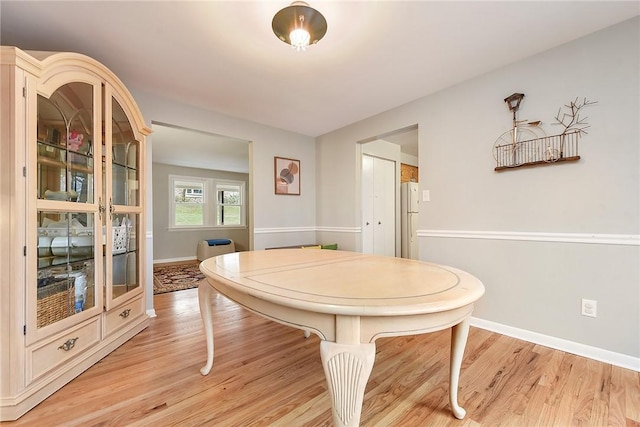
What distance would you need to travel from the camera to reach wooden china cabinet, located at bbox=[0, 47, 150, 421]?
129 centimetres

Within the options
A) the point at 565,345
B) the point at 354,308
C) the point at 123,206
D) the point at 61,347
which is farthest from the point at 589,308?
the point at 123,206

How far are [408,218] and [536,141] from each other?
2.75m

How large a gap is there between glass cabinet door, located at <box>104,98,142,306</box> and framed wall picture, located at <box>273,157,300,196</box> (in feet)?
5.49

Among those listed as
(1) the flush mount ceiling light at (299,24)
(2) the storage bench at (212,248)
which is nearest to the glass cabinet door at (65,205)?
(1) the flush mount ceiling light at (299,24)

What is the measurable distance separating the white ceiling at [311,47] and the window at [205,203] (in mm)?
4042

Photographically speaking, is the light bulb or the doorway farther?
the doorway

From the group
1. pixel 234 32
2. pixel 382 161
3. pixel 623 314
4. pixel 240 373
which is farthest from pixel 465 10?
pixel 382 161

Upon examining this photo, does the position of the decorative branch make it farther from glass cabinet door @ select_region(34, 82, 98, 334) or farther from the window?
the window

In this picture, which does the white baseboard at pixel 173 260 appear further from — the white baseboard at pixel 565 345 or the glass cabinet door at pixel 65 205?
the white baseboard at pixel 565 345

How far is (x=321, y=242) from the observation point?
4.07m

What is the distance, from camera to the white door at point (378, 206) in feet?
13.0

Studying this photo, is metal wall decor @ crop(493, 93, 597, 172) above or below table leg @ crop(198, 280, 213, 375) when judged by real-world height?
above

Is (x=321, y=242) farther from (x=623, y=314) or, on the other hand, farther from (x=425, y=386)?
(x=623, y=314)

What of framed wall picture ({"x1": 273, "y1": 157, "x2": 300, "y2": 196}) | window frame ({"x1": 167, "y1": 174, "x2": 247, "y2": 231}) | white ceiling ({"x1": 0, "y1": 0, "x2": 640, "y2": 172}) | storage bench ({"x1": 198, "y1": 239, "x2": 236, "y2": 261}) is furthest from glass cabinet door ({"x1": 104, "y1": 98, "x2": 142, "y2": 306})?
A: window frame ({"x1": 167, "y1": 174, "x2": 247, "y2": 231})
